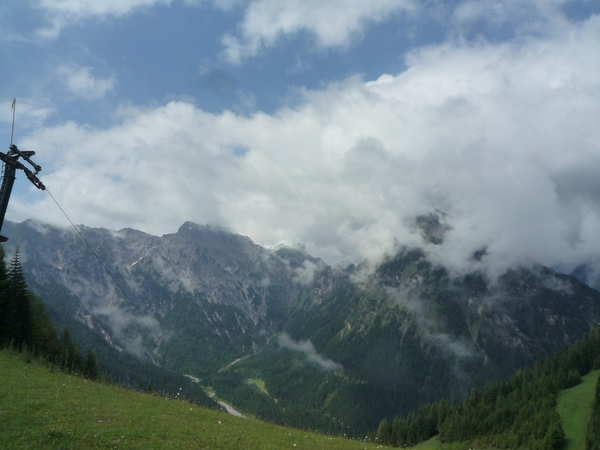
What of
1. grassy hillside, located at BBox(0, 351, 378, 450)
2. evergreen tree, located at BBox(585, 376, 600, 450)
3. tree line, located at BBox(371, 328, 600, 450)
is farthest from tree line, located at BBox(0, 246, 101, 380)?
evergreen tree, located at BBox(585, 376, 600, 450)

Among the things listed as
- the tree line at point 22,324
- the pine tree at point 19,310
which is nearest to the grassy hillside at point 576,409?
the tree line at point 22,324

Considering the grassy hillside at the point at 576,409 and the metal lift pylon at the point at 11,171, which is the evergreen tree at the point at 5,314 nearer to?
the metal lift pylon at the point at 11,171

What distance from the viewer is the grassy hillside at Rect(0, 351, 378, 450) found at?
59.6ft

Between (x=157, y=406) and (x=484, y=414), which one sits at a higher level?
(x=157, y=406)

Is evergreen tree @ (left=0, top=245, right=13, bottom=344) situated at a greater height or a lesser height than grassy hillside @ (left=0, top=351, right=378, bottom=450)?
greater

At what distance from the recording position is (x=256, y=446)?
2145 centimetres

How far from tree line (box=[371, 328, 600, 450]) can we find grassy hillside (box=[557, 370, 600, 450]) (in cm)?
256

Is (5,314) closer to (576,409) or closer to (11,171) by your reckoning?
(11,171)

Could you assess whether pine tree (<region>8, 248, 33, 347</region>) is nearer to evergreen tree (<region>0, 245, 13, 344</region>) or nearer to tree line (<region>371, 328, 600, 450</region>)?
evergreen tree (<region>0, 245, 13, 344</region>)

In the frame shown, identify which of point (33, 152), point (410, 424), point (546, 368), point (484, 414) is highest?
point (33, 152)

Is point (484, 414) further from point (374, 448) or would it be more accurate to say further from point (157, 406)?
point (157, 406)

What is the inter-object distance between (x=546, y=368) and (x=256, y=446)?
178038 mm

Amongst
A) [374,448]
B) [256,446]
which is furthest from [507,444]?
[256,446]

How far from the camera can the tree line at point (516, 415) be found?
108938 mm
